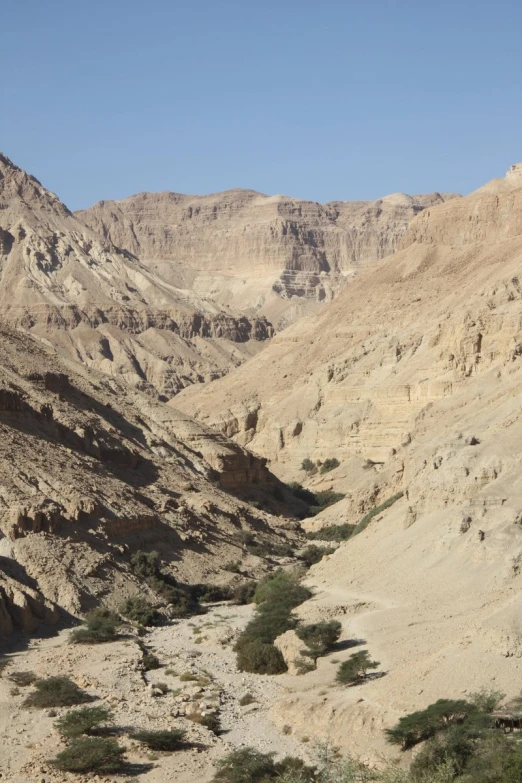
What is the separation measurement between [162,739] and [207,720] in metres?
2.03

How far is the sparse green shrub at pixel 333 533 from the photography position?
190ft

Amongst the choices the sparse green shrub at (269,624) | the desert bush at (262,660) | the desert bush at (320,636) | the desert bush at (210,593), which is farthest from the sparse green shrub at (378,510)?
the desert bush at (262,660)

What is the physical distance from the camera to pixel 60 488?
4669cm

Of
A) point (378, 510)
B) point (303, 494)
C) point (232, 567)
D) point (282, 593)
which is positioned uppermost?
point (303, 494)

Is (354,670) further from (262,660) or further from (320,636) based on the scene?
(262,660)

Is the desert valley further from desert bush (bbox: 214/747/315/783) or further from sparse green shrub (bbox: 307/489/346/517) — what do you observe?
sparse green shrub (bbox: 307/489/346/517)

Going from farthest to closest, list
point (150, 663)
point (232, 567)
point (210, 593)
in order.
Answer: point (232, 567) < point (210, 593) < point (150, 663)

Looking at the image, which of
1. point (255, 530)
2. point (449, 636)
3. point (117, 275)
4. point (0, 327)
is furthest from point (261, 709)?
point (117, 275)

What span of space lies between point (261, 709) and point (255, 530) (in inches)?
1051

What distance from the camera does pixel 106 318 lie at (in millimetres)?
172750

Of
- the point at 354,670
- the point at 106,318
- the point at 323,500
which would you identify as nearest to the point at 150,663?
the point at 354,670

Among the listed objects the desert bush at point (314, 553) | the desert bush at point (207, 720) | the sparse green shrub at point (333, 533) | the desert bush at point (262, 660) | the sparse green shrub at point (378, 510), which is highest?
the sparse green shrub at point (378, 510)

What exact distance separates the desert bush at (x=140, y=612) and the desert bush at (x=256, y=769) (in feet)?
47.5

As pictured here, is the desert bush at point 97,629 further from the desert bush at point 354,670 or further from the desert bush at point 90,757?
the desert bush at point 90,757
